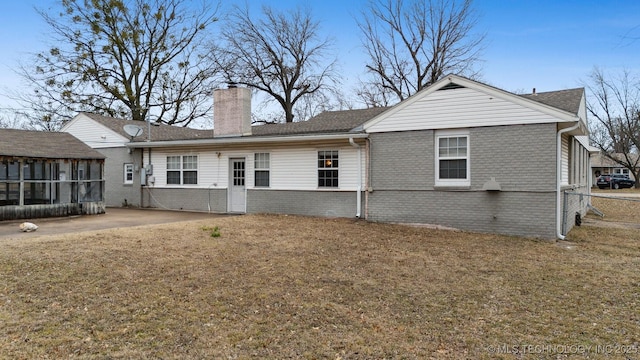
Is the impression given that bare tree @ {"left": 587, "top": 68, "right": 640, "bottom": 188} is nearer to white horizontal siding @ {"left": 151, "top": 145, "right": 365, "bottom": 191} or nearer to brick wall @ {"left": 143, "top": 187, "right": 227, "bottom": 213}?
white horizontal siding @ {"left": 151, "top": 145, "right": 365, "bottom": 191}

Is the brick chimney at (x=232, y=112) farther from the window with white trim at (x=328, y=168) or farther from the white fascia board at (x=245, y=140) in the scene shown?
the window with white trim at (x=328, y=168)

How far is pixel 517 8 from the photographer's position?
13.0m

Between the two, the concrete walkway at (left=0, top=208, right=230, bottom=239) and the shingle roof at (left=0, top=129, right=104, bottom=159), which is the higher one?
the shingle roof at (left=0, top=129, right=104, bottom=159)

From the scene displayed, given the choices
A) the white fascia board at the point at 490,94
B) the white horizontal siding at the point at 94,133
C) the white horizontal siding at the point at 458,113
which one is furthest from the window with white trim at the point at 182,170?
the white horizontal siding at the point at 458,113

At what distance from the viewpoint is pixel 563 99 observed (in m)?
10.8

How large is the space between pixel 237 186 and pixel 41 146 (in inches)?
260

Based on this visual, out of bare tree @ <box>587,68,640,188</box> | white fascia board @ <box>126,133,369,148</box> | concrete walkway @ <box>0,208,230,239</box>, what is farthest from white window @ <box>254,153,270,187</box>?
bare tree @ <box>587,68,640,188</box>

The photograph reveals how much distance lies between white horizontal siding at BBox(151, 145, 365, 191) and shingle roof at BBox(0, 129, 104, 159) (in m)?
2.58

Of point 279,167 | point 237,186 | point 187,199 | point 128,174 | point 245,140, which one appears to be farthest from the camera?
point 128,174

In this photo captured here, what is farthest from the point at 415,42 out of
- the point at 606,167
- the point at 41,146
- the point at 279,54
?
the point at 606,167

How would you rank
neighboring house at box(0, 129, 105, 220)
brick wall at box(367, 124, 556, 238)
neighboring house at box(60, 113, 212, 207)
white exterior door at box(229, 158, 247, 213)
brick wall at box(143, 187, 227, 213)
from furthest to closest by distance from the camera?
neighboring house at box(60, 113, 212, 207) < brick wall at box(143, 187, 227, 213) < white exterior door at box(229, 158, 247, 213) < neighboring house at box(0, 129, 105, 220) < brick wall at box(367, 124, 556, 238)

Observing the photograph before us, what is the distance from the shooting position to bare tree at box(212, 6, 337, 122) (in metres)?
30.5

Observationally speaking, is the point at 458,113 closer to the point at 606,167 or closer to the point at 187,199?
the point at 187,199

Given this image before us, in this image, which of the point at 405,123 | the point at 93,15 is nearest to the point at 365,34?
the point at 93,15
